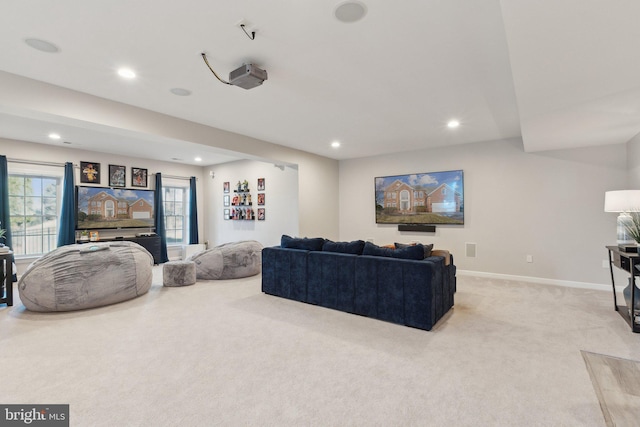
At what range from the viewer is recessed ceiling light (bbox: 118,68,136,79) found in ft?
9.70

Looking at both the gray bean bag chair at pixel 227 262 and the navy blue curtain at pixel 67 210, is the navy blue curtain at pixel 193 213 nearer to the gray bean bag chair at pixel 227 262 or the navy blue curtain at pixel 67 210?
the navy blue curtain at pixel 67 210

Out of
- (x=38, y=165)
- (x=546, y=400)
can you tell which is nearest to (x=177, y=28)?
(x=546, y=400)

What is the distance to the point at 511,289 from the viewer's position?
187 inches

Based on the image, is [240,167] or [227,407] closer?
[227,407]

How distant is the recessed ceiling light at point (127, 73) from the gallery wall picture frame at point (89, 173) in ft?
15.2

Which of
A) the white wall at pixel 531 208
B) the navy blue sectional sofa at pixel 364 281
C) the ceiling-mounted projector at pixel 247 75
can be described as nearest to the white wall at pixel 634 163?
the white wall at pixel 531 208

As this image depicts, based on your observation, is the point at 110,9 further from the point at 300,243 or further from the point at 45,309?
the point at 45,309

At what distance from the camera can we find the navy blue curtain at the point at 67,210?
20.5ft

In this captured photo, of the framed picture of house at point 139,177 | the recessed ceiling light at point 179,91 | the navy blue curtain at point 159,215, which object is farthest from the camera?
the navy blue curtain at point 159,215

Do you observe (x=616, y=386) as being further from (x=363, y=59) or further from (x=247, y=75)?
(x=247, y=75)

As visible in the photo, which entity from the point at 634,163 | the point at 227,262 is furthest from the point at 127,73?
the point at 634,163

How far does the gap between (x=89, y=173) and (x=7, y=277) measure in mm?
3289

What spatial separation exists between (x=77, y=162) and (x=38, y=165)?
0.62m

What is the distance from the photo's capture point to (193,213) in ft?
27.8
